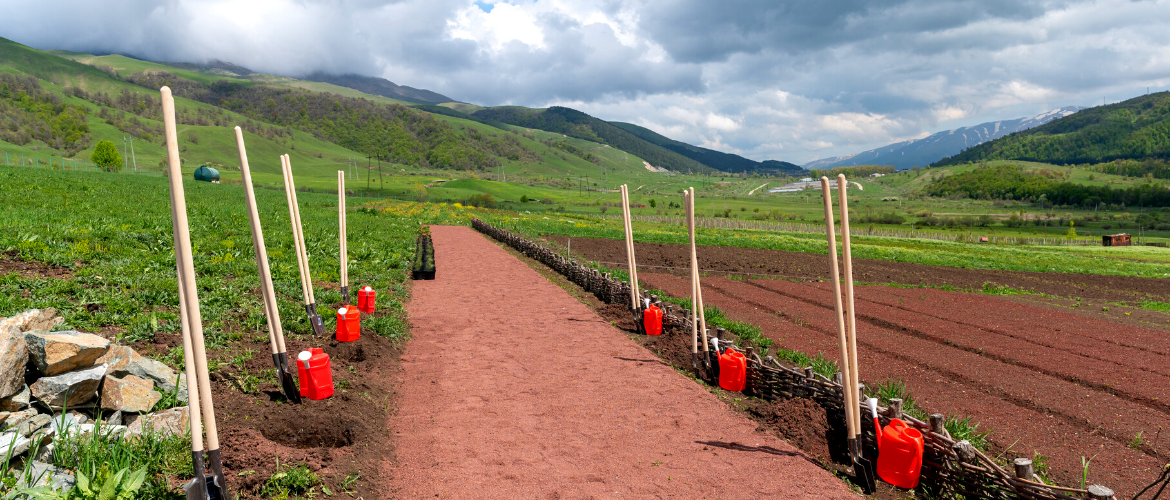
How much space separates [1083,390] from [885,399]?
14.9 ft

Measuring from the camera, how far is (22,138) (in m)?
136

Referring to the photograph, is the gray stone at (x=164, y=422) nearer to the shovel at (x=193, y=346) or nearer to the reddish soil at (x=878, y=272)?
the shovel at (x=193, y=346)

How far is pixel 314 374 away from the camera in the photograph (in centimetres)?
595

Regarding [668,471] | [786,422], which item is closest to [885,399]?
[786,422]

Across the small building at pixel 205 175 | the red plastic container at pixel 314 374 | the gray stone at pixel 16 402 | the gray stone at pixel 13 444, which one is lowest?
the red plastic container at pixel 314 374

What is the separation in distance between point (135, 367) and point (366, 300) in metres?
5.16

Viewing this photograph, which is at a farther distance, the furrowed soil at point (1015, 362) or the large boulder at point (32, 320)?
the furrowed soil at point (1015, 362)

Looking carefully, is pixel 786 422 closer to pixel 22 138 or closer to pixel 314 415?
pixel 314 415

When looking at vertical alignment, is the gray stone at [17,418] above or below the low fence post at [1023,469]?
above

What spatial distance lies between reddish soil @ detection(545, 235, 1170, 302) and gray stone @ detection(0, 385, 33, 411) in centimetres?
1830

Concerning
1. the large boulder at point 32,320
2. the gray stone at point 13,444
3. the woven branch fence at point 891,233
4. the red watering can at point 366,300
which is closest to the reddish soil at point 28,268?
the large boulder at point 32,320

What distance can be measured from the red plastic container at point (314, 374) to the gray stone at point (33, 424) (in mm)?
1931

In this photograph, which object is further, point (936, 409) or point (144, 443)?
point (936, 409)

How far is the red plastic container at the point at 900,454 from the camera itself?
4781 millimetres
